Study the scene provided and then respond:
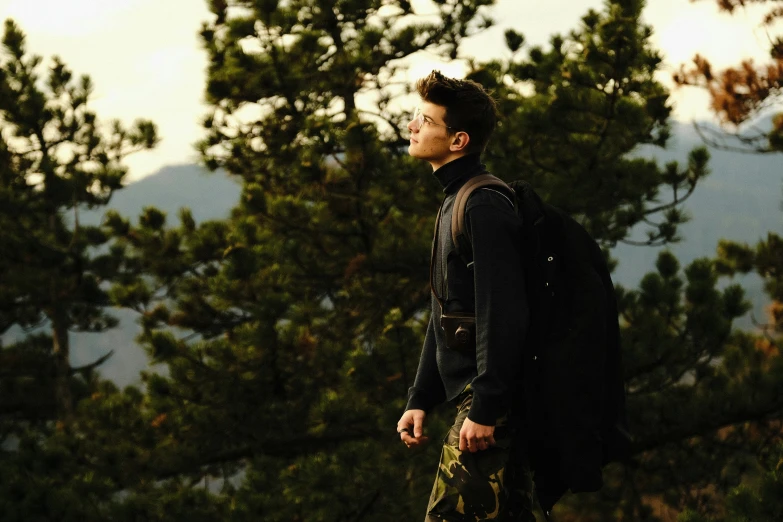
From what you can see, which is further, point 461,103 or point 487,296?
point 461,103

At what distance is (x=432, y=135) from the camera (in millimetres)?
2951

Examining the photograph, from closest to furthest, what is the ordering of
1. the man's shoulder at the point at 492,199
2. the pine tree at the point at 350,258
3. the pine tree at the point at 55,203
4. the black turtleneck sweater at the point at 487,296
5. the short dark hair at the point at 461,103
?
1. the black turtleneck sweater at the point at 487,296
2. the man's shoulder at the point at 492,199
3. the short dark hair at the point at 461,103
4. the pine tree at the point at 350,258
5. the pine tree at the point at 55,203

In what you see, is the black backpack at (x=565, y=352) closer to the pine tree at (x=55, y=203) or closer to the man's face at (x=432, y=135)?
the man's face at (x=432, y=135)

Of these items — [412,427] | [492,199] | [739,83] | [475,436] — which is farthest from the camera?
[739,83]

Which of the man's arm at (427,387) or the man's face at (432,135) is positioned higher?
the man's face at (432,135)

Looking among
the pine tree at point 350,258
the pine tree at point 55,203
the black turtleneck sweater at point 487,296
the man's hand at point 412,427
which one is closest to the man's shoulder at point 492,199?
the black turtleneck sweater at point 487,296

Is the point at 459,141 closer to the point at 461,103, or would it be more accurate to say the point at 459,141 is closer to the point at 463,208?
the point at 461,103

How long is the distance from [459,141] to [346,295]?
7.60 m

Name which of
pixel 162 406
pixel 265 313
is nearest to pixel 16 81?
pixel 162 406

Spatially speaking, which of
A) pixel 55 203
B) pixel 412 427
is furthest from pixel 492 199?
pixel 55 203

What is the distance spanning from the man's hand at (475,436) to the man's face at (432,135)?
2.76 feet

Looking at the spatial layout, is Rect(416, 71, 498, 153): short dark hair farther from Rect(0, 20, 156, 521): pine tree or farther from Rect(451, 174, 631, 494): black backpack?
Rect(0, 20, 156, 521): pine tree

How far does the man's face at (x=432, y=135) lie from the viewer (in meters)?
2.95

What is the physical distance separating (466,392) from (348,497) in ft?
17.2
